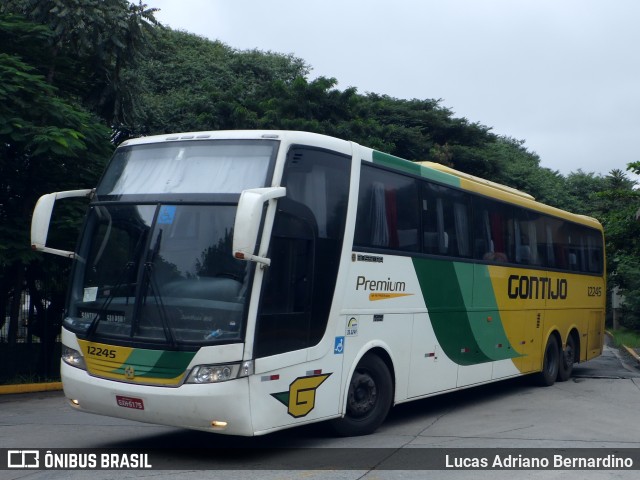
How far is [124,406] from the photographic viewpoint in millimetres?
7918

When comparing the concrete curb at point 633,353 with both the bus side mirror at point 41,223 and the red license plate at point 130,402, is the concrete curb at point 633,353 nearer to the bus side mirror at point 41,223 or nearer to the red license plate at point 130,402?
the red license plate at point 130,402

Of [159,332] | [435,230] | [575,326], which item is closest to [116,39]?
[435,230]

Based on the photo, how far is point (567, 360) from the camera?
1669 centimetres

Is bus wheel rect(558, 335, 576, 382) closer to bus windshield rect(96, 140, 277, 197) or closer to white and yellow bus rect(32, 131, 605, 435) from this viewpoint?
white and yellow bus rect(32, 131, 605, 435)

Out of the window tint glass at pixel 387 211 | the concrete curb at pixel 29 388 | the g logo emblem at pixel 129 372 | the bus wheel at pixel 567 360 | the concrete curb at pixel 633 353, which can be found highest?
the window tint glass at pixel 387 211

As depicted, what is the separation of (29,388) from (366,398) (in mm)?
8083

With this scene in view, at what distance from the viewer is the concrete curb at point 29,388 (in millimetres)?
14648

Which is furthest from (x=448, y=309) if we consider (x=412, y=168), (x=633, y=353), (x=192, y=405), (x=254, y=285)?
(x=633, y=353)

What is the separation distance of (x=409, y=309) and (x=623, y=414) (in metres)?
3.89

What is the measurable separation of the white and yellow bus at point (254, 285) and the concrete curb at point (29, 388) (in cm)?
690

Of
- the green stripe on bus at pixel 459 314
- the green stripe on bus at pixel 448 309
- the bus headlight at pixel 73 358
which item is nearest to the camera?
the bus headlight at pixel 73 358

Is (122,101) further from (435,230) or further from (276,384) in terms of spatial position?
(276,384)

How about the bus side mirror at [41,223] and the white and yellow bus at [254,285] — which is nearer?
the white and yellow bus at [254,285]


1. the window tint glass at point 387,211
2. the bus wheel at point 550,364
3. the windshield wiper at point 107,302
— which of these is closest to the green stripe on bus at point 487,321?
the window tint glass at point 387,211
